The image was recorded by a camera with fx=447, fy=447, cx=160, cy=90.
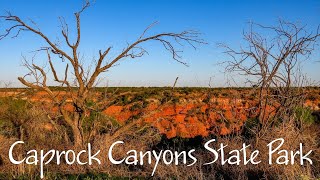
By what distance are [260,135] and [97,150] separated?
485cm

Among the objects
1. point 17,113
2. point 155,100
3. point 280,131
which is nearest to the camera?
point 280,131

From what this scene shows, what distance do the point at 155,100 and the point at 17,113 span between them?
13.1m

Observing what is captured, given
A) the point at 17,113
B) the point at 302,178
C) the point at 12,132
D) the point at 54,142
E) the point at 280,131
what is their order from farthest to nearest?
the point at 17,113
the point at 12,132
the point at 54,142
the point at 280,131
the point at 302,178

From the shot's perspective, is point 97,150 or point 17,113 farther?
point 17,113

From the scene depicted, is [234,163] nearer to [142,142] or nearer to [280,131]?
[280,131]

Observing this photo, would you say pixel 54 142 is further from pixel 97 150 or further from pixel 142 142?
pixel 142 142

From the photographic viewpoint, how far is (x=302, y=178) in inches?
356

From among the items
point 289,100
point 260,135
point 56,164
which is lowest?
point 56,164

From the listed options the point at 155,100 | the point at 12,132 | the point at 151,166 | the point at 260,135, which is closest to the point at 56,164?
the point at 151,166

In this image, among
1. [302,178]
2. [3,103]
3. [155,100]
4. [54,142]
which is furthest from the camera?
[155,100]

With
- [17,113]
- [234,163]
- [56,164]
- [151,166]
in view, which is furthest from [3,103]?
[234,163]

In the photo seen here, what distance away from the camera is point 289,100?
13.6m

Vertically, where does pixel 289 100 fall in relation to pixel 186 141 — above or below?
above

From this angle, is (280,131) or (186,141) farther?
(186,141)
